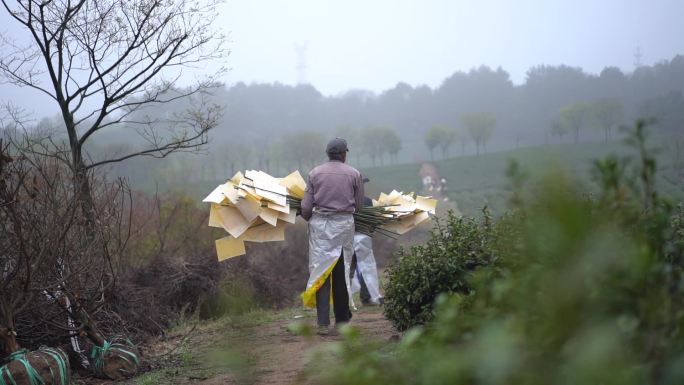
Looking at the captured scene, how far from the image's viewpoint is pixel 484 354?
1256mm

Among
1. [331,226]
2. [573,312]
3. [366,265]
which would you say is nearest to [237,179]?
[331,226]

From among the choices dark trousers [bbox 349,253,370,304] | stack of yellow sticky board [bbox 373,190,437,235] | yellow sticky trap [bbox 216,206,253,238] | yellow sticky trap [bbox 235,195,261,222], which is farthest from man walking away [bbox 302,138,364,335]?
dark trousers [bbox 349,253,370,304]

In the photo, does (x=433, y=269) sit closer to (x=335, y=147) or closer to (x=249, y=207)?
(x=335, y=147)

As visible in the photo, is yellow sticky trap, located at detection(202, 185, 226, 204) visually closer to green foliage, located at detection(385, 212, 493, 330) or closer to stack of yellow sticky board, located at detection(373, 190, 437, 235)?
stack of yellow sticky board, located at detection(373, 190, 437, 235)

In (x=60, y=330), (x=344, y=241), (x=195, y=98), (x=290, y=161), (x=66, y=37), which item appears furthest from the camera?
(x=290, y=161)

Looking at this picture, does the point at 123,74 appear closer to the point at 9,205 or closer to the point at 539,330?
the point at 9,205

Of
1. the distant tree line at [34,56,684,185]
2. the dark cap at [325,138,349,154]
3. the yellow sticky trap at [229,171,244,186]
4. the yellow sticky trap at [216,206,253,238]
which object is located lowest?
the yellow sticky trap at [216,206,253,238]

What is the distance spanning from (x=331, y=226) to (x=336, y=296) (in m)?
0.89

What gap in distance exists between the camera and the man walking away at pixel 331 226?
895cm

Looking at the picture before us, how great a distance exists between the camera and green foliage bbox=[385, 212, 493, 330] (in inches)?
266

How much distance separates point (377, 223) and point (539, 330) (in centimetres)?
890

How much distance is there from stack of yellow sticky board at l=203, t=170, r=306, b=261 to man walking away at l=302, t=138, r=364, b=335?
464mm

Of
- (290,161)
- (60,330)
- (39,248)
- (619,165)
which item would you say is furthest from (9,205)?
(290,161)

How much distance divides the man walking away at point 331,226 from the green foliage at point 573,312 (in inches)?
274
